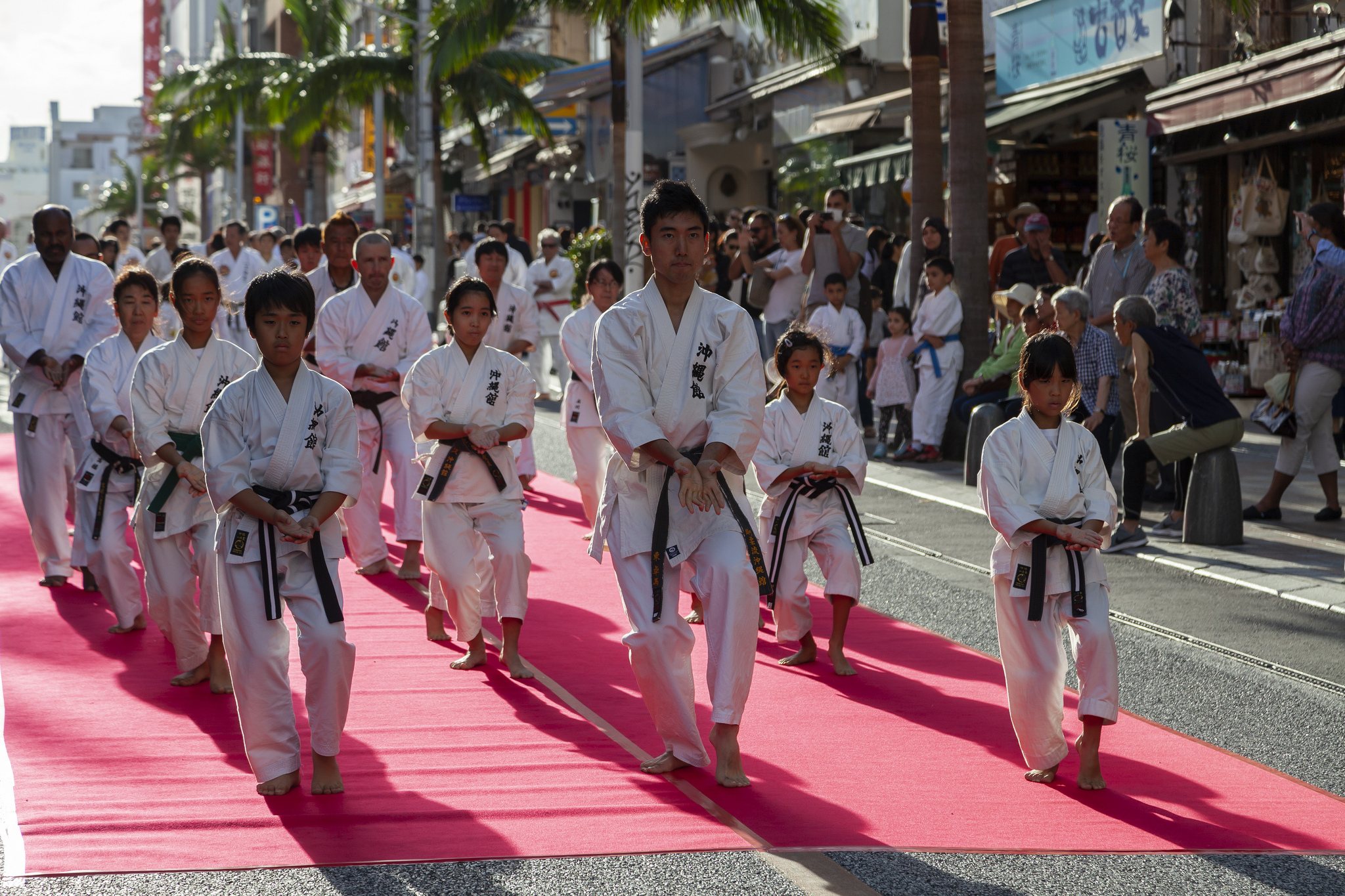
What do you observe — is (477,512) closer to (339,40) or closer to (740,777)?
(740,777)

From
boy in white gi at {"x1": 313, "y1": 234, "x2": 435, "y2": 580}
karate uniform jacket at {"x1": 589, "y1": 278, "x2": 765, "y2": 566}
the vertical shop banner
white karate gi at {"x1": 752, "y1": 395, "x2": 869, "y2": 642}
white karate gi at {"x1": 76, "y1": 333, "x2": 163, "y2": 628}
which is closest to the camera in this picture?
karate uniform jacket at {"x1": 589, "y1": 278, "x2": 765, "y2": 566}

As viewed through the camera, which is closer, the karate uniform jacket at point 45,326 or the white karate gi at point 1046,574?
the white karate gi at point 1046,574

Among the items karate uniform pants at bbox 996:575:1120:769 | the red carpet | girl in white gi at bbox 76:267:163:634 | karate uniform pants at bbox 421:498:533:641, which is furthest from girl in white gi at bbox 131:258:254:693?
karate uniform pants at bbox 996:575:1120:769

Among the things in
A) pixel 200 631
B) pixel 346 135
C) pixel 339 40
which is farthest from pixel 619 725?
pixel 346 135

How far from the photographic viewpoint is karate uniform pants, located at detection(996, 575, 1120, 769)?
15.3 feet

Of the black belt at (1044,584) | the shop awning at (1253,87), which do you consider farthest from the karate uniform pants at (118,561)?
the shop awning at (1253,87)

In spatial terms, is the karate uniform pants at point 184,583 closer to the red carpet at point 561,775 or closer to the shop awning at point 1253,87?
the red carpet at point 561,775

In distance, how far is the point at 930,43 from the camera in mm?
13258

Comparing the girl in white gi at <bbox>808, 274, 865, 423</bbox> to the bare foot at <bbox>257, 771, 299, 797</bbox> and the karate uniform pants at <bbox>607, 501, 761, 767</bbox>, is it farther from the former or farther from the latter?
the bare foot at <bbox>257, 771, 299, 797</bbox>

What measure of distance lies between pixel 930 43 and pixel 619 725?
9.33 metres

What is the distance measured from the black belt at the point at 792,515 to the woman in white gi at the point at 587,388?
2.74 meters

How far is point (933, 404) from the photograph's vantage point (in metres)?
12.5

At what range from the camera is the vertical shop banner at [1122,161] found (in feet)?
48.1

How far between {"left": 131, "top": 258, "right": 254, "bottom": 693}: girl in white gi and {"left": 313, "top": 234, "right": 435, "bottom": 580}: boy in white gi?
6.38 feet
